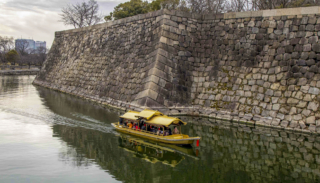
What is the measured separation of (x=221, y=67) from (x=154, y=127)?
21.7 feet

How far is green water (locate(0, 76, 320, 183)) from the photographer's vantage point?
8.95 m

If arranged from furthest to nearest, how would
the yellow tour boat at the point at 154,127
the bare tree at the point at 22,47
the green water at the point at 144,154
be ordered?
the bare tree at the point at 22,47 → the yellow tour boat at the point at 154,127 → the green water at the point at 144,154

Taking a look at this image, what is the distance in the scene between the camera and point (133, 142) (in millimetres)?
12570

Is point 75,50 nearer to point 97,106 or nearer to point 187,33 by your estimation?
point 97,106

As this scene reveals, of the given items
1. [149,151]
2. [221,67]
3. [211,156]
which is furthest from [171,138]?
[221,67]

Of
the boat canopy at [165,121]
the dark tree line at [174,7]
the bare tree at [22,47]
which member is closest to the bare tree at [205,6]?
the dark tree line at [174,7]

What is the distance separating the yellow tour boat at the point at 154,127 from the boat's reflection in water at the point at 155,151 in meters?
0.24

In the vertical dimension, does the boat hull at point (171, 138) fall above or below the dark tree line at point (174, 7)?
below

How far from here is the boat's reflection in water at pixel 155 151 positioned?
34.5 ft

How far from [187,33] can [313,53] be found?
7.26 m

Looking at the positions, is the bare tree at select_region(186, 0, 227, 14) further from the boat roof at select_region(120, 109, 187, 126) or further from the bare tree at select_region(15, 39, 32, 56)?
the bare tree at select_region(15, 39, 32, 56)

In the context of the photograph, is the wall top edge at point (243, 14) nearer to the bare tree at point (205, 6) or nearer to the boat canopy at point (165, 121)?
the boat canopy at point (165, 121)

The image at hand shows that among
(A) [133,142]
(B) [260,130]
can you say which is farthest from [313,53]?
(A) [133,142]

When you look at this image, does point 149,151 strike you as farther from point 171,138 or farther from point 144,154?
point 171,138
